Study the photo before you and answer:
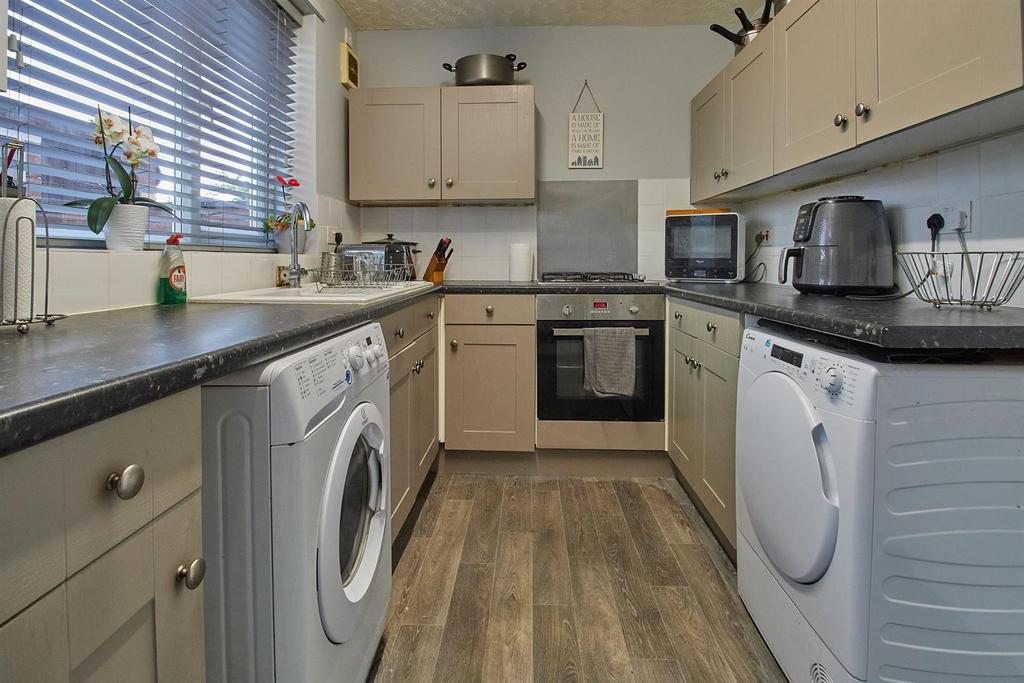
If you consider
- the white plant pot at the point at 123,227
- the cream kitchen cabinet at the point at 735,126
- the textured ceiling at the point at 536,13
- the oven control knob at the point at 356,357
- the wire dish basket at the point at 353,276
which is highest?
the textured ceiling at the point at 536,13

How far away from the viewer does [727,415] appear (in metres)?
2.09

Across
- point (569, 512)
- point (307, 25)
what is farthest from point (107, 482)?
point (307, 25)

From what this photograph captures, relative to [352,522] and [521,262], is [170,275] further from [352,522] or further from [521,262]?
[521,262]

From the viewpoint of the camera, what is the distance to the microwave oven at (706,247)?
301 centimetres

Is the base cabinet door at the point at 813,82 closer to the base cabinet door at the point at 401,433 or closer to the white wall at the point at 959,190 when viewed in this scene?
the white wall at the point at 959,190

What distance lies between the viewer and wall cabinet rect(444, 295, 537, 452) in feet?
9.86

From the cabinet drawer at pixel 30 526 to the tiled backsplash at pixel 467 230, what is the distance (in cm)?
308

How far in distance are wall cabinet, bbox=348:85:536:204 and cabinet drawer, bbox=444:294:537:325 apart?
61cm

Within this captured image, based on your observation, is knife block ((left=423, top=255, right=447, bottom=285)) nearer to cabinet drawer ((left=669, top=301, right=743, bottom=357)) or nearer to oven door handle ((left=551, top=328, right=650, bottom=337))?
oven door handle ((left=551, top=328, right=650, bottom=337))

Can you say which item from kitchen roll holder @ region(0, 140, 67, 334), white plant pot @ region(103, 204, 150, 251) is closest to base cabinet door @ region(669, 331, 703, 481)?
white plant pot @ region(103, 204, 150, 251)

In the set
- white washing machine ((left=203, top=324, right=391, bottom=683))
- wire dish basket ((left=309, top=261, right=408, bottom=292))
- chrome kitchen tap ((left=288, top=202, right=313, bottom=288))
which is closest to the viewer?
white washing machine ((left=203, top=324, right=391, bottom=683))

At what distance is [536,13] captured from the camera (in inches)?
130

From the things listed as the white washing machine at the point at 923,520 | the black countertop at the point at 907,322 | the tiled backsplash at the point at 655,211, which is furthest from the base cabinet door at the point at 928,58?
the tiled backsplash at the point at 655,211

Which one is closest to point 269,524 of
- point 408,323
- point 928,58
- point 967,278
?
point 408,323
